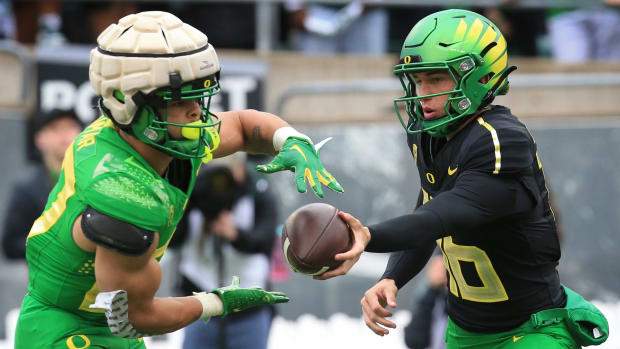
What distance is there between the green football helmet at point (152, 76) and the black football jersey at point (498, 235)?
902 millimetres

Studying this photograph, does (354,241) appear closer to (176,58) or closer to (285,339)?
(176,58)

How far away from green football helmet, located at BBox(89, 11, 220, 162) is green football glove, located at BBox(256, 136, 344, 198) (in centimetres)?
28

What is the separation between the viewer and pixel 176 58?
3273mm

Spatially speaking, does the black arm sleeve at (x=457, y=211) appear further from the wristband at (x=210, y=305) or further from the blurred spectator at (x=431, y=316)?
the blurred spectator at (x=431, y=316)

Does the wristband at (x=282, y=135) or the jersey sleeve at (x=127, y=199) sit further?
the wristband at (x=282, y=135)

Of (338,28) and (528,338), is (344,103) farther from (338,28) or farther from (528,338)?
(528,338)

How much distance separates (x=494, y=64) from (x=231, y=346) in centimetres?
260

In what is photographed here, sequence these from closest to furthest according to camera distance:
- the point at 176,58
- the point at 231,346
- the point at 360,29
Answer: the point at 176,58
the point at 231,346
the point at 360,29

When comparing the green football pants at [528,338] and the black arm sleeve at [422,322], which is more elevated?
the green football pants at [528,338]

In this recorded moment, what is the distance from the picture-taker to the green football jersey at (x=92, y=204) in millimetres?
3137

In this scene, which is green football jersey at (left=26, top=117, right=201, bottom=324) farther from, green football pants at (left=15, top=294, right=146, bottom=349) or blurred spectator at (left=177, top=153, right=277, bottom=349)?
blurred spectator at (left=177, top=153, right=277, bottom=349)

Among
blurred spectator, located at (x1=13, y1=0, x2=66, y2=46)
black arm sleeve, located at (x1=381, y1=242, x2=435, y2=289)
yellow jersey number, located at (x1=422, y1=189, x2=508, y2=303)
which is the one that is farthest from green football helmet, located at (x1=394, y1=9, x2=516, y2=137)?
blurred spectator, located at (x1=13, y1=0, x2=66, y2=46)

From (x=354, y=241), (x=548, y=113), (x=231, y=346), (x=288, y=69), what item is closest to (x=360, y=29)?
(x=288, y=69)

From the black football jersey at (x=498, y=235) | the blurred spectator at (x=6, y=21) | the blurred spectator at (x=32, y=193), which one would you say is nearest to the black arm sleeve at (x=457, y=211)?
the black football jersey at (x=498, y=235)
